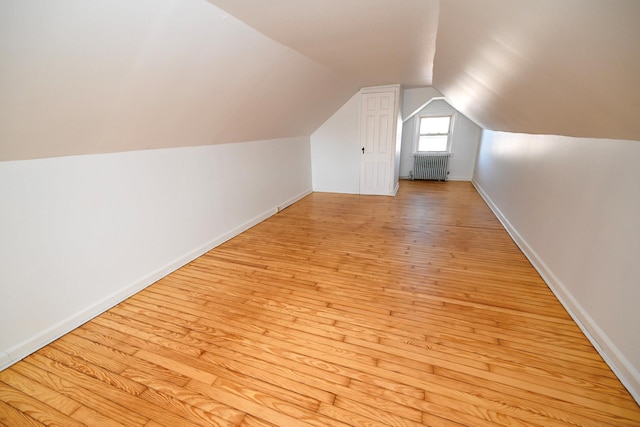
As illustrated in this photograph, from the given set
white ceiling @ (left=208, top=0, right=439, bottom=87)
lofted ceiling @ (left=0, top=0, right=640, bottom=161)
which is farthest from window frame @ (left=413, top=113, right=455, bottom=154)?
lofted ceiling @ (left=0, top=0, right=640, bottom=161)

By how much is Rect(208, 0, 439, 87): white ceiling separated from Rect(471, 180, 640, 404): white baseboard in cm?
242

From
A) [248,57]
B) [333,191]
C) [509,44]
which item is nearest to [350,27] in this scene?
[248,57]

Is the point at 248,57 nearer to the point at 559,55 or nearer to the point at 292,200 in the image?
the point at 559,55

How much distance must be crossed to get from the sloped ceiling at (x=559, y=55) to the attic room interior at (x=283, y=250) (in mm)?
15

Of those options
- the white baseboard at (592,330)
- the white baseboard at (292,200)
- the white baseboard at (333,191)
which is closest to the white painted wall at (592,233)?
the white baseboard at (592,330)

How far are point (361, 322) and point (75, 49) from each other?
2391 millimetres

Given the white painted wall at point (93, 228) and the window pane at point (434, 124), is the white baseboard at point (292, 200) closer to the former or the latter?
the white painted wall at point (93, 228)

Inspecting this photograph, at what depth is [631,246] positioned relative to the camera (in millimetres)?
1520

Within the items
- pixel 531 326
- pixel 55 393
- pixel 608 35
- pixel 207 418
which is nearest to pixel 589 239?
pixel 531 326

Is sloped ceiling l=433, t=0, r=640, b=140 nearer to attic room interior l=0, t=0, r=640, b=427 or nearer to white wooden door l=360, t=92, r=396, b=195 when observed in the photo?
attic room interior l=0, t=0, r=640, b=427

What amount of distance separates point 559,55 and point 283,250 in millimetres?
2818

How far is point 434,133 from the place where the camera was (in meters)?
7.23

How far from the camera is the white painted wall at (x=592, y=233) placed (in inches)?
59.5

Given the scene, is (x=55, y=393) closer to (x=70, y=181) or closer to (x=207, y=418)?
(x=207, y=418)
